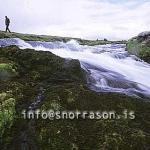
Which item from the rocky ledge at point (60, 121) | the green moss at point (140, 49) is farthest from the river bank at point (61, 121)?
the green moss at point (140, 49)

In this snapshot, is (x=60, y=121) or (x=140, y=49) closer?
(x=60, y=121)

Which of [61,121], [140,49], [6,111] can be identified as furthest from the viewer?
[140,49]

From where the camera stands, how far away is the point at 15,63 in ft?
47.1

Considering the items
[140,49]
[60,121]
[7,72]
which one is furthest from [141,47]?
[60,121]

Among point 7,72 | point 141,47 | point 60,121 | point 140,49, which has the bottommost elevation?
point 140,49

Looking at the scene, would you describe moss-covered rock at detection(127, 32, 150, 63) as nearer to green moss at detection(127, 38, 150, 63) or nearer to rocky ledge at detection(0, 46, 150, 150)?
green moss at detection(127, 38, 150, 63)

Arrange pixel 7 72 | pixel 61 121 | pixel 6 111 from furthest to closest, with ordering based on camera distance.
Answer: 1. pixel 7 72
2. pixel 6 111
3. pixel 61 121

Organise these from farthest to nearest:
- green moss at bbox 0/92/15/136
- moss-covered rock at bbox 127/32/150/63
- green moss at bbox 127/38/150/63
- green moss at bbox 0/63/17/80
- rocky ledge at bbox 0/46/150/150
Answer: moss-covered rock at bbox 127/32/150/63 < green moss at bbox 127/38/150/63 < green moss at bbox 0/63/17/80 < green moss at bbox 0/92/15/136 < rocky ledge at bbox 0/46/150/150

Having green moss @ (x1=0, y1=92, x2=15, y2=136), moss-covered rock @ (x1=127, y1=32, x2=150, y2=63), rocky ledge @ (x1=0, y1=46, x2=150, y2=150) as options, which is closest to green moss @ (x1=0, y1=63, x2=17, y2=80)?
rocky ledge @ (x1=0, y1=46, x2=150, y2=150)

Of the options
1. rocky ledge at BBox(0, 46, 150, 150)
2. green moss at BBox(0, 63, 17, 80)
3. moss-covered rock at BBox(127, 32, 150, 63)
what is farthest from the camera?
moss-covered rock at BBox(127, 32, 150, 63)

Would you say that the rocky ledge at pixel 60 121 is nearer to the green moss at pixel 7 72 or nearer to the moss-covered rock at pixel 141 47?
the green moss at pixel 7 72

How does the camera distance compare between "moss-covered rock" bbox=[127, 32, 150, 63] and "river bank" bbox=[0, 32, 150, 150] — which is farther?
"moss-covered rock" bbox=[127, 32, 150, 63]

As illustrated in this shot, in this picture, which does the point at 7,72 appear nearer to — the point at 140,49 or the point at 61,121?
the point at 61,121

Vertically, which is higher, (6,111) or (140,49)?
(6,111)
